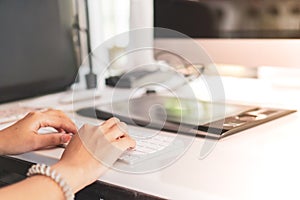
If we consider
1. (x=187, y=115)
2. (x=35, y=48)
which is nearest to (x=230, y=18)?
(x=187, y=115)

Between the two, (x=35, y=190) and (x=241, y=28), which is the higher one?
(x=241, y=28)

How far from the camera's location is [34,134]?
69 centimetres

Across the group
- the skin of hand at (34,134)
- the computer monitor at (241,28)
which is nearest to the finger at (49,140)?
the skin of hand at (34,134)

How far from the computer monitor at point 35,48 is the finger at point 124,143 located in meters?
0.57

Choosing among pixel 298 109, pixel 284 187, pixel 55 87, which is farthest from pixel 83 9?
pixel 284 187

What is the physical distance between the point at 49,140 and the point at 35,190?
18 centimetres

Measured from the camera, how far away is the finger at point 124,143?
600 mm

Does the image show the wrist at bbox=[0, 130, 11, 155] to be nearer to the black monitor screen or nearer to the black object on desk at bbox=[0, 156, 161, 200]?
the black object on desk at bbox=[0, 156, 161, 200]

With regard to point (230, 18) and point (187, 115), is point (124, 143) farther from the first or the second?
point (230, 18)

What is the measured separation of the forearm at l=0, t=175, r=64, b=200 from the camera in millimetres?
501

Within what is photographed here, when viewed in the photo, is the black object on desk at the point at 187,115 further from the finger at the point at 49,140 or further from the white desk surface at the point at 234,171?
the finger at the point at 49,140

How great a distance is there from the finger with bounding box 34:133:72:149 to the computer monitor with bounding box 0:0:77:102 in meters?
0.43

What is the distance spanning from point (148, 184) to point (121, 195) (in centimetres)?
4

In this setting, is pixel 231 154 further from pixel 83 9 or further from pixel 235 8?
pixel 83 9
